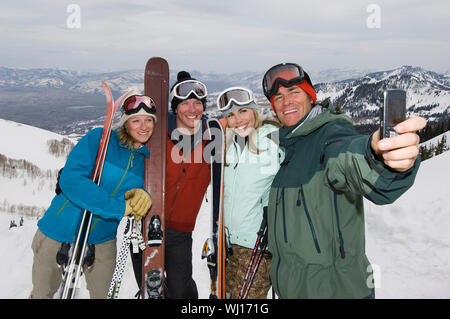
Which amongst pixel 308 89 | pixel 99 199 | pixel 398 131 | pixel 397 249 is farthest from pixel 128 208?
pixel 397 249

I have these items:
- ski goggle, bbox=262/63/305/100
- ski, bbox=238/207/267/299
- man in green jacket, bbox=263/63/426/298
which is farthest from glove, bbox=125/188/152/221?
ski goggle, bbox=262/63/305/100

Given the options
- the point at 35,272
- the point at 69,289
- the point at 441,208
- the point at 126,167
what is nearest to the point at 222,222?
the point at 126,167

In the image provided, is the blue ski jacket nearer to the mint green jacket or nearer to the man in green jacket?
the mint green jacket

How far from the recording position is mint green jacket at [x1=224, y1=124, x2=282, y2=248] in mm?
2779

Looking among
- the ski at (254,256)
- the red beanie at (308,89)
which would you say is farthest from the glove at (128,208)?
the red beanie at (308,89)

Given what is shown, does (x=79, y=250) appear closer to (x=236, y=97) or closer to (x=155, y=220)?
(x=155, y=220)

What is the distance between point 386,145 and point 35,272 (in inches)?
127

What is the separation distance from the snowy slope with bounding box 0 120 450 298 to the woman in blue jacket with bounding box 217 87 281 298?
1253 millimetres

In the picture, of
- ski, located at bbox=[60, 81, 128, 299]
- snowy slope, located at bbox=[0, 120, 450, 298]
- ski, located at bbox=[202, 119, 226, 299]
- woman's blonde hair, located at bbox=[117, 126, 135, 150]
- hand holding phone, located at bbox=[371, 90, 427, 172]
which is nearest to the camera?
hand holding phone, located at bbox=[371, 90, 427, 172]

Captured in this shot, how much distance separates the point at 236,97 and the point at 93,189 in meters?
1.81

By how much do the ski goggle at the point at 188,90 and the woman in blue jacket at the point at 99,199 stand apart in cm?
64

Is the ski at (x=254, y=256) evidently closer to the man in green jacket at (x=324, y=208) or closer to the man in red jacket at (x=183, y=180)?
the man in green jacket at (x=324, y=208)

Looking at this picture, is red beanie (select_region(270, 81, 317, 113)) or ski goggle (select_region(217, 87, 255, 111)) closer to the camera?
red beanie (select_region(270, 81, 317, 113))

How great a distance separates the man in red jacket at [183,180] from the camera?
323 centimetres
